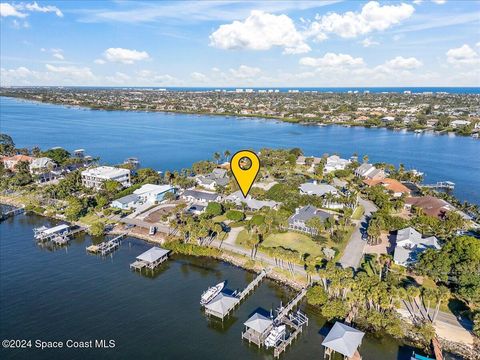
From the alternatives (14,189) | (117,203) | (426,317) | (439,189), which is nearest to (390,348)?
(426,317)

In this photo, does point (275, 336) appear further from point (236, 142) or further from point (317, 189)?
point (236, 142)

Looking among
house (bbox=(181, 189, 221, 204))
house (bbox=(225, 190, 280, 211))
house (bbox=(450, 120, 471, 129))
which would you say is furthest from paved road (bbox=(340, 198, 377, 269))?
house (bbox=(450, 120, 471, 129))

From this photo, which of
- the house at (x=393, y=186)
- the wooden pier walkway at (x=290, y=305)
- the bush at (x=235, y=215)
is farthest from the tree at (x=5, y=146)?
the house at (x=393, y=186)

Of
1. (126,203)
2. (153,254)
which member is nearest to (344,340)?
(153,254)

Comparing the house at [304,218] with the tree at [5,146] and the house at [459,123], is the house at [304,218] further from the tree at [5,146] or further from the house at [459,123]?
the house at [459,123]

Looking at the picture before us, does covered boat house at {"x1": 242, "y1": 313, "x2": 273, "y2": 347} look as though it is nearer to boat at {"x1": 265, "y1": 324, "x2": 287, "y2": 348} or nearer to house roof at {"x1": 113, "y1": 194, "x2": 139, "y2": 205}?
boat at {"x1": 265, "y1": 324, "x2": 287, "y2": 348}
